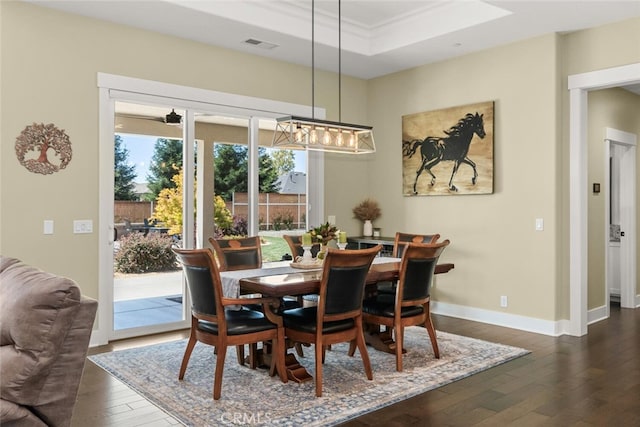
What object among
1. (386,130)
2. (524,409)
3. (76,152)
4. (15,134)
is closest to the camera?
(524,409)

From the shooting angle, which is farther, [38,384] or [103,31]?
[103,31]

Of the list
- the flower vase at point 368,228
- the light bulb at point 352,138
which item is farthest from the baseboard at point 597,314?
the light bulb at point 352,138

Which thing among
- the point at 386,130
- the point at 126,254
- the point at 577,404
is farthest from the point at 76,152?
the point at 577,404

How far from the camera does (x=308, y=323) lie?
3.61 metres

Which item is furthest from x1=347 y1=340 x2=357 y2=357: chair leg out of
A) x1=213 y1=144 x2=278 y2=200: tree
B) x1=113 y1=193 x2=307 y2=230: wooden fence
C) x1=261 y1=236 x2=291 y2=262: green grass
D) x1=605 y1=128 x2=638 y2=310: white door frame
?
x1=605 y1=128 x2=638 y2=310: white door frame

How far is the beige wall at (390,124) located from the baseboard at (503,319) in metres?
0.07

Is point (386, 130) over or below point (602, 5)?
below

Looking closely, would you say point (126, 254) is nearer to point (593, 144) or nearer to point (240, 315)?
point (240, 315)

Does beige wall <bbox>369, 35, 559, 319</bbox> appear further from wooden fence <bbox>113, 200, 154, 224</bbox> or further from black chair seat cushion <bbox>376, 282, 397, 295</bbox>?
wooden fence <bbox>113, 200, 154, 224</bbox>

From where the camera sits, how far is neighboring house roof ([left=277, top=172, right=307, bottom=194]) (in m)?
6.36

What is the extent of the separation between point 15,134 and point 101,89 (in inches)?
33.8

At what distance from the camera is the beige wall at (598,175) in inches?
231

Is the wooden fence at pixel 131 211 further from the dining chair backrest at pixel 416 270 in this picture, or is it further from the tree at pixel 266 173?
the dining chair backrest at pixel 416 270

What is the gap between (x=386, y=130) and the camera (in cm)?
693
